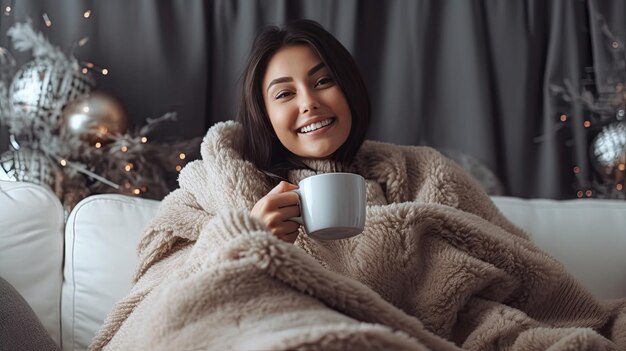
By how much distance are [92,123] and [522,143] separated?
137 centimetres

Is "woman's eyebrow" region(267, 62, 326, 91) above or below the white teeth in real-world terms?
above

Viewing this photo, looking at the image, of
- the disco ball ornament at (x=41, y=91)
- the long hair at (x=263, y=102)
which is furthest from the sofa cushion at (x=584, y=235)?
the disco ball ornament at (x=41, y=91)

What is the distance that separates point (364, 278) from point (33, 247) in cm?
72

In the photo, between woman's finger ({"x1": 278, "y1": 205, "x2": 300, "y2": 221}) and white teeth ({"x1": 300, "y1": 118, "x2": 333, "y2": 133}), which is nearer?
woman's finger ({"x1": 278, "y1": 205, "x2": 300, "y2": 221})

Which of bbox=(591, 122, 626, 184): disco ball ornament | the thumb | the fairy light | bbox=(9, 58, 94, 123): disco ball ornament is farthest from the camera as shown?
bbox=(591, 122, 626, 184): disco ball ornament

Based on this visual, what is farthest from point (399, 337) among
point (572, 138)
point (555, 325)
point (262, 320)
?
point (572, 138)

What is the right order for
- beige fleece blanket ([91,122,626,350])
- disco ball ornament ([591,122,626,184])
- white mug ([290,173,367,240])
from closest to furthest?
beige fleece blanket ([91,122,626,350]) → white mug ([290,173,367,240]) → disco ball ornament ([591,122,626,184])

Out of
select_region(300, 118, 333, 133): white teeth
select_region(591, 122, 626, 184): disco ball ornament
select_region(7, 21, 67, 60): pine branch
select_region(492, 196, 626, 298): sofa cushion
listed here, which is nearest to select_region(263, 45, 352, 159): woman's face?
select_region(300, 118, 333, 133): white teeth

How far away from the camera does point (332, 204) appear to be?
1.06 metres

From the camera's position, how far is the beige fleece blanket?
0.85 metres

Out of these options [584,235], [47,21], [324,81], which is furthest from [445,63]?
[47,21]

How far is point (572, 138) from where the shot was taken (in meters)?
2.61

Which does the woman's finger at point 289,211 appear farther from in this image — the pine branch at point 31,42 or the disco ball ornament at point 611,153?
the disco ball ornament at point 611,153

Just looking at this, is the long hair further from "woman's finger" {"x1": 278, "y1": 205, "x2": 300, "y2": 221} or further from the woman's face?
"woman's finger" {"x1": 278, "y1": 205, "x2": 300, "y2": 221}
